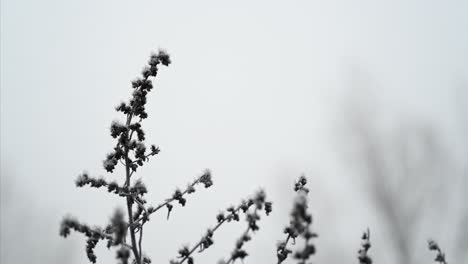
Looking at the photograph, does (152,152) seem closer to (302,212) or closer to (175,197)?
(175,197)

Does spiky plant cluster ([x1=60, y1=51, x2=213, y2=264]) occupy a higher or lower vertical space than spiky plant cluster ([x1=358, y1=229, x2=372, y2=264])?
higher

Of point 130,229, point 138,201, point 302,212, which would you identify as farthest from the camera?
point 138,201

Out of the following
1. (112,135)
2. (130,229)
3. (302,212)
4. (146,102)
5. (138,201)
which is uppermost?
(146,102)

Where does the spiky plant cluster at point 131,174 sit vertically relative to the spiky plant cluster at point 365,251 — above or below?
above

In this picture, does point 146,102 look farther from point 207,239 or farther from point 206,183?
point 207,239

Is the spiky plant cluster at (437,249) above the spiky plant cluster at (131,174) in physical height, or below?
below

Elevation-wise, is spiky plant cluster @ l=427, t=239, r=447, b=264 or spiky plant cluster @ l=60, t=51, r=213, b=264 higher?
spiky plant cluster @ l=60, t=51, r=213, b=264

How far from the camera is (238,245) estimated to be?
3.84m

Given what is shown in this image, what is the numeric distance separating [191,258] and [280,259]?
109 centimetres

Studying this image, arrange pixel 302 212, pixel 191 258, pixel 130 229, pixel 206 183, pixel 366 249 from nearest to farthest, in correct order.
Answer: pixel 302 212 < pixel 366 249 < pixel 191 258 < pixel 130 229 < pixel 206 183

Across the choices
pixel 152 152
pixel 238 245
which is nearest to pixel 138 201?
pixel 152 152

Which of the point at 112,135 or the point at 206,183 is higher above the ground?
the point at 112,135

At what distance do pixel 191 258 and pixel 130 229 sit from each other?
33.4 inches

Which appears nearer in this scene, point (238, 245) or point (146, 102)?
point (238, 245)
